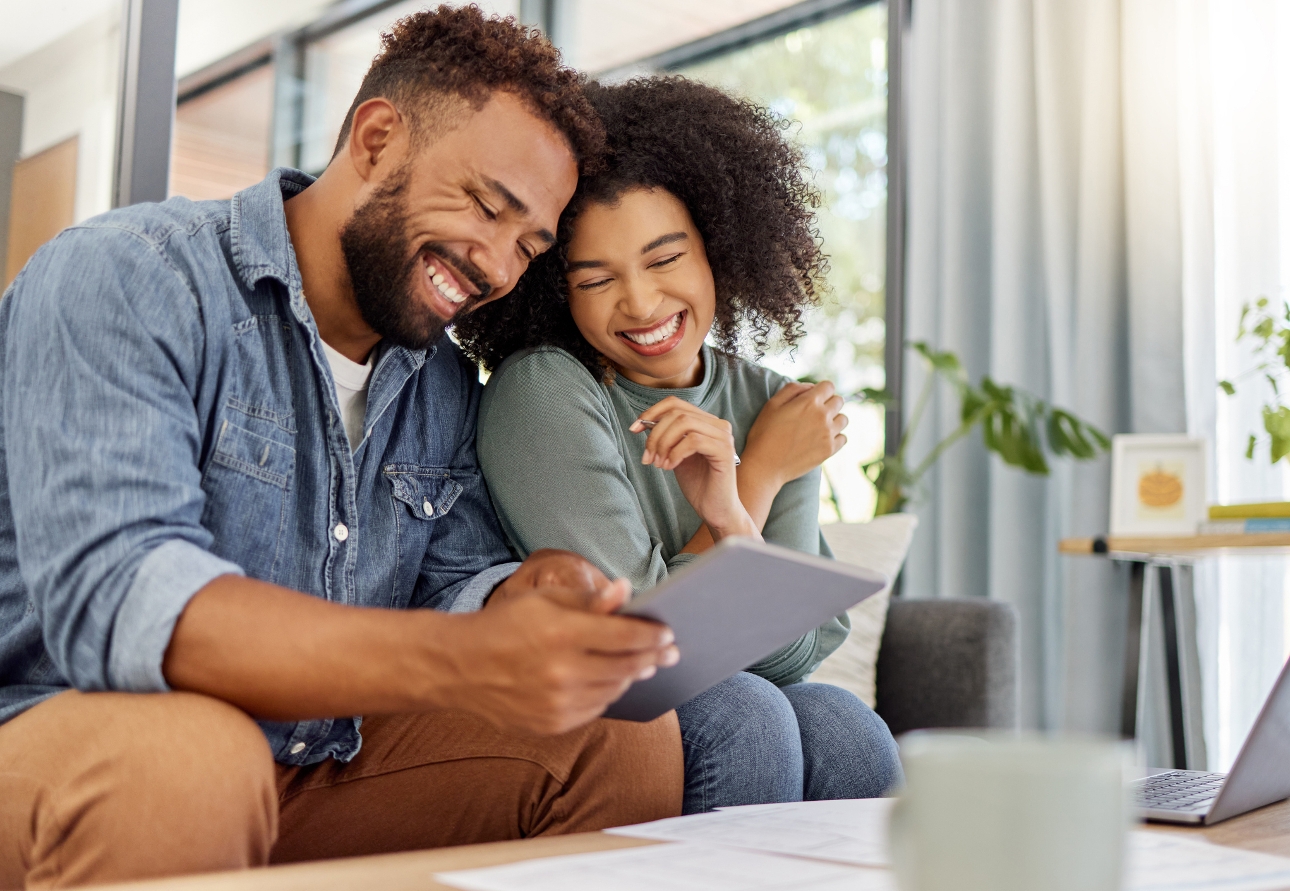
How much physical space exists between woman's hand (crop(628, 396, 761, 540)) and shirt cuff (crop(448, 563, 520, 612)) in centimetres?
19

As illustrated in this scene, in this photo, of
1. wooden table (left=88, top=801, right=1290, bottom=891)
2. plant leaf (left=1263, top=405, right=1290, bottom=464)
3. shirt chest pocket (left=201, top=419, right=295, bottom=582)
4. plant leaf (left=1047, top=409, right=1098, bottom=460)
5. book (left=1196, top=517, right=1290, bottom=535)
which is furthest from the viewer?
plant leaf (left=1047, top=409, right=1098, bottom=460)

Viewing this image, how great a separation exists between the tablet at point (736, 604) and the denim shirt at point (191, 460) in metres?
0.34

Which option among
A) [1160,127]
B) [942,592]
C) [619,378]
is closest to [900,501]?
[942,592]

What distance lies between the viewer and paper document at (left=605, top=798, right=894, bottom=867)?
71cm

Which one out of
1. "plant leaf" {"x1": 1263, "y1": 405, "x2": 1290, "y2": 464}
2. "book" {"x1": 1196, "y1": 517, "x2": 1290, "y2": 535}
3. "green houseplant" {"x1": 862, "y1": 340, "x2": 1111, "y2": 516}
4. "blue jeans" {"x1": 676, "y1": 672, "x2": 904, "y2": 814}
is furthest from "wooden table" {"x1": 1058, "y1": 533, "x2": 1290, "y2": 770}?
"blue jeans" {"x1": 676, "y1": 672, "x2": 904, "y2": 814}

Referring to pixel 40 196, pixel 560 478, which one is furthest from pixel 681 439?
pixel 40 196

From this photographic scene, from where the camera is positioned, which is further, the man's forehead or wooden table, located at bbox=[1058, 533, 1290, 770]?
wooden table, located at bbox=[1058, 533, 1290, 770]

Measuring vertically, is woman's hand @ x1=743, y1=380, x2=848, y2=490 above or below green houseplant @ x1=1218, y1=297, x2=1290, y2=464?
below

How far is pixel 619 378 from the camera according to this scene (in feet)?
5.20

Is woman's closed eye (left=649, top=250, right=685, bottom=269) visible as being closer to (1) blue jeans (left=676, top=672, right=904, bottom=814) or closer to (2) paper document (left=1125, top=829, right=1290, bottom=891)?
(1) blue jeans (left=676, top=672, right=904, bottom=814)

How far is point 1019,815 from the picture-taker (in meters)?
0.43

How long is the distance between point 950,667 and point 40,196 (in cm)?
151

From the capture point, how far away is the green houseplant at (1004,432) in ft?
8.60

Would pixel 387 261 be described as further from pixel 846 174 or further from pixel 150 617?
pixel 846 174
